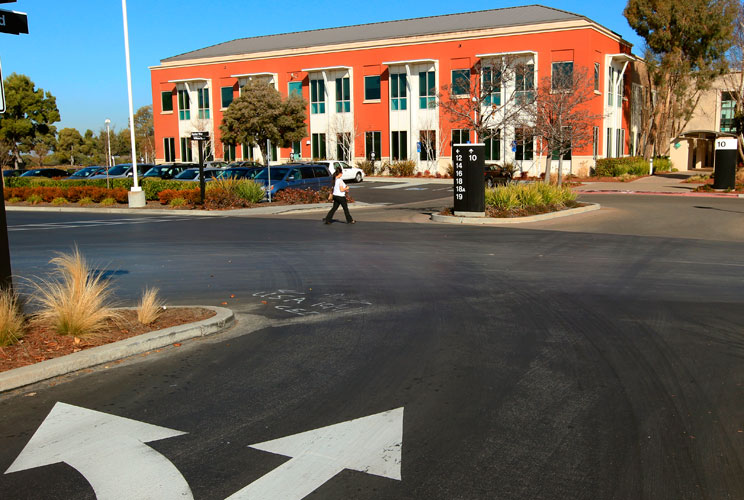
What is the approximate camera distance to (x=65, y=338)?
6719 mm

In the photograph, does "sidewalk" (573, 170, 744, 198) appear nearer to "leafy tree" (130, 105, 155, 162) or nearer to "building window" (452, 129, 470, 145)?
"building window" (452, 129, 470, 145)

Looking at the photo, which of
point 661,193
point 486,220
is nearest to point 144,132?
point 661,193

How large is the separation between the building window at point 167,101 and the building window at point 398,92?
2309cm

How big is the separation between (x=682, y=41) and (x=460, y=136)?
16.7 meters

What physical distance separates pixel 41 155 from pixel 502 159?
48088 millimetres

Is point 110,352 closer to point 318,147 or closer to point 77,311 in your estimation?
point 77,311

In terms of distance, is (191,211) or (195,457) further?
(191,211)

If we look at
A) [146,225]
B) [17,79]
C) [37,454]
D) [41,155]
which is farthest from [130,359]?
[41,155]

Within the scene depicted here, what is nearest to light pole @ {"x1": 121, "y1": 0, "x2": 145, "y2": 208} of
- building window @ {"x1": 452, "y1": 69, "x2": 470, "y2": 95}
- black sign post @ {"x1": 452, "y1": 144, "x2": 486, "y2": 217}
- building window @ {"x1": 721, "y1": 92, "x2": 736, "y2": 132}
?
black sign post @ {"x1": 452, "y1": 144, "x2": 486, "y2": 217}

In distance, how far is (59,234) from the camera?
725 inches

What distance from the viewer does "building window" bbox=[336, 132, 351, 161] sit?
2137 inches

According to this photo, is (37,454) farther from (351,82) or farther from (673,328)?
(351,82)

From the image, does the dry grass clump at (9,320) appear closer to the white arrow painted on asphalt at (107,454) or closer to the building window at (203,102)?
the white arrow painted on asphalt at (107,454)

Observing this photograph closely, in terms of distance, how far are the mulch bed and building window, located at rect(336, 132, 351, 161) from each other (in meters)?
46.9
